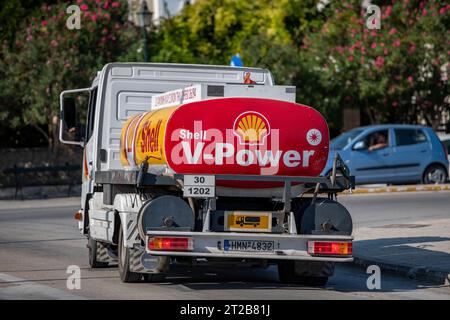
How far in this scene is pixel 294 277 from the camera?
13969 millimetres

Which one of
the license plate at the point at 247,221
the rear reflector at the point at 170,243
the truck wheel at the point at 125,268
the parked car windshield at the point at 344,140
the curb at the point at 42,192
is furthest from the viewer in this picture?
the curb at the point at 42,192

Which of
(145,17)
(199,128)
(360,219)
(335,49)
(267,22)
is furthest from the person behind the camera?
(267,22)

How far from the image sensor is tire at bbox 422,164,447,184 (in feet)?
106

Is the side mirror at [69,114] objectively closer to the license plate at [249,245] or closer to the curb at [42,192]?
the license plate at [249,245]

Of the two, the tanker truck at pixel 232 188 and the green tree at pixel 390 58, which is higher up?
the green tree at pixel 390 58

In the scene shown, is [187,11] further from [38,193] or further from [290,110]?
[290,110]

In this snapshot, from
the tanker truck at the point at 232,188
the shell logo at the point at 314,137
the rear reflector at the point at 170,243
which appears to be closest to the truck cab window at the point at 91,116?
the tanker truck at the point at 232,188

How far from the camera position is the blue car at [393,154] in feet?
102

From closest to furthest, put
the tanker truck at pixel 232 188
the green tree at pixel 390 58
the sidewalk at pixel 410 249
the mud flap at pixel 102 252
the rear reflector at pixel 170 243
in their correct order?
the rear reflector at pixel 170 243 → the tanker truck at pixel 232 188 → the sidewalk at pixel 410 249 → the mud flap at pixel 102 252 → the green tree at pixel 390 58

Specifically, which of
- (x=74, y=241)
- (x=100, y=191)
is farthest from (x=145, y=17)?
(x=100, y=191)

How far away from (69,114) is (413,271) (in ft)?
18.2

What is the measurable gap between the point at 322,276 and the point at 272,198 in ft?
3.90

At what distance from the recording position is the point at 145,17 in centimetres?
3353

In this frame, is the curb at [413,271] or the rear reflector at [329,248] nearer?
the rear reflector at [329,248]
